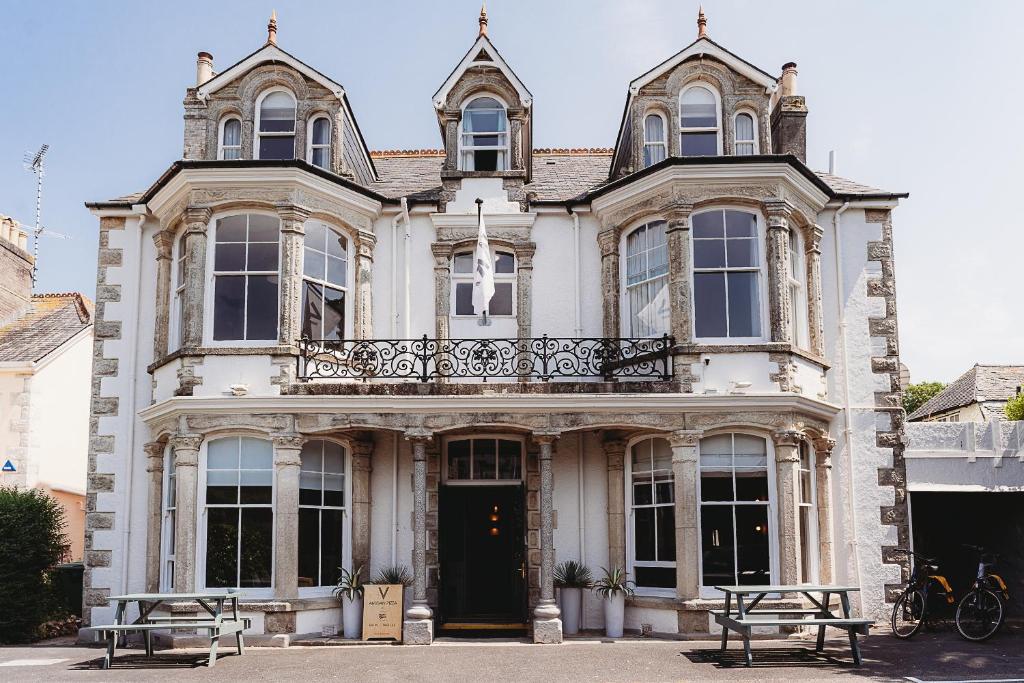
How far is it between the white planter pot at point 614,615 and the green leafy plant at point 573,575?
633 millimetres

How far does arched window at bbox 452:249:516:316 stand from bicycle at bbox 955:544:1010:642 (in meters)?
7.88

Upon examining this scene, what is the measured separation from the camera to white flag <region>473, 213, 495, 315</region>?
15.5 metres

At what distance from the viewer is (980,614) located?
44.1 ft

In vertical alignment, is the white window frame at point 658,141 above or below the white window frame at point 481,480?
above

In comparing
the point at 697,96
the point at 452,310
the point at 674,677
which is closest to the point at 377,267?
the point at 452,310

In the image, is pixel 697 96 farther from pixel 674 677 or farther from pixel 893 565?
pixel 674 677

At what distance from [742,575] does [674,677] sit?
3803 millimetres

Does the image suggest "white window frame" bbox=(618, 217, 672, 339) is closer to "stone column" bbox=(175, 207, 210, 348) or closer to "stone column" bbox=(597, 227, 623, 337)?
"stone column" bbox=(597, 227, 623, 337)

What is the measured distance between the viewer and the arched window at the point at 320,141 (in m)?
16.3

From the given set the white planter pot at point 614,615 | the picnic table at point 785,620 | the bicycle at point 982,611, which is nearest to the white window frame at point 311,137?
the white planter pot at point 614,615

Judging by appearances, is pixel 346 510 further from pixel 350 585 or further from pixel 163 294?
pixel 163 294

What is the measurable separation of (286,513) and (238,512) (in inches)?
31.8

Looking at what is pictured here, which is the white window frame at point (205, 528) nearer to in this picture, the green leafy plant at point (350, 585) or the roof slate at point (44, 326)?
the green leafy plant at point (350, 585)

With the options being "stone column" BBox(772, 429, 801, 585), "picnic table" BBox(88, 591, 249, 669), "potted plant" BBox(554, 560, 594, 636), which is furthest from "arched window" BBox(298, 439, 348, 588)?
"stone column" BBox(772, 429, 801, 585)
